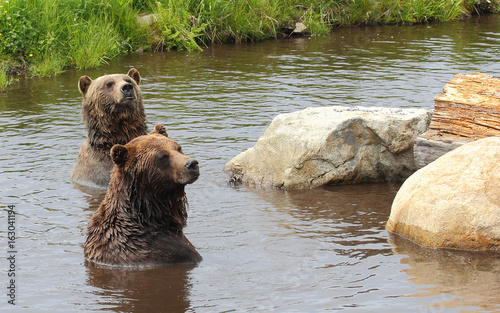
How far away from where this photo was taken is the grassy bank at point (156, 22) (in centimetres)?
1606

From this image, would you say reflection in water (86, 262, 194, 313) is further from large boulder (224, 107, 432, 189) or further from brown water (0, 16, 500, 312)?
large boulder (224, 107, 432, 189)

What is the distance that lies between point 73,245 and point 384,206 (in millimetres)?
3711

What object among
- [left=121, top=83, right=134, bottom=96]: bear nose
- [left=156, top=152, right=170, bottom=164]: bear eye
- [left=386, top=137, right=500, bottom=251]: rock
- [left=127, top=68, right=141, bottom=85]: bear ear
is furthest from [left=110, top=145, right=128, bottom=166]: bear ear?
[left=127, top=68, right=141, bottom=85]: bear ear

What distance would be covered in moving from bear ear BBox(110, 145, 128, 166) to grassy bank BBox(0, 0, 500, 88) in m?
10.1

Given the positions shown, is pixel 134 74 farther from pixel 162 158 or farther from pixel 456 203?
pixel 456 203

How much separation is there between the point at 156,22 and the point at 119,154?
13229mm

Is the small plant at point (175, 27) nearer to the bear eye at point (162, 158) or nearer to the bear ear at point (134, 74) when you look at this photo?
the bear ear at point (134, 74)

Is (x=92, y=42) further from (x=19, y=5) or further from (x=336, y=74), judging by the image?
(x=336, y=74)

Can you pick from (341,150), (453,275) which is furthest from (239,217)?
(453,275)

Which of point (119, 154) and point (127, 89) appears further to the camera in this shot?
point (127, 89)

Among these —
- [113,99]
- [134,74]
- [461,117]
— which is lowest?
[461,117]

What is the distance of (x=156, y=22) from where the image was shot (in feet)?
60.3

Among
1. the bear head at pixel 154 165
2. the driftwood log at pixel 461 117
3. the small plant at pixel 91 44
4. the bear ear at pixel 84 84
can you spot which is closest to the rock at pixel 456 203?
the driftwood log at pixel 461 117

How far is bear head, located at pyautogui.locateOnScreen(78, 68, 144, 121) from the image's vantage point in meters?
8.62
